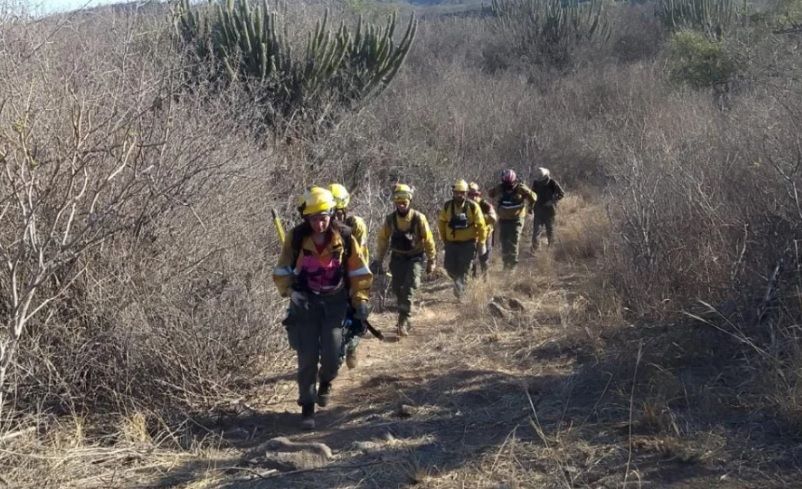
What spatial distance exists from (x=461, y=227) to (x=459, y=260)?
17.4 inches

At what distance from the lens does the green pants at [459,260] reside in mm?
8953

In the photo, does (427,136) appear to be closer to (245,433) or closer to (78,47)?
(78,47)

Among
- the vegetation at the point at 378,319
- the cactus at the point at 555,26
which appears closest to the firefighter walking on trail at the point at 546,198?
the vegetation at the point at 378,319

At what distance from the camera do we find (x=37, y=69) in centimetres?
626

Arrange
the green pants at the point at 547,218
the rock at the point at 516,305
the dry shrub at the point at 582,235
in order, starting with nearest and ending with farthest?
1. the rock at the point at 516,305
2. the dry shrub at the point at 582,235
3. the green pants at the point at 547,218

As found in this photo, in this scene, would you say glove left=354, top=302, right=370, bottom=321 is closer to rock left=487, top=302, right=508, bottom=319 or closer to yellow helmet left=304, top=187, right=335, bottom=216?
yellow helmet left=304, top=187, right=335, bottom=216

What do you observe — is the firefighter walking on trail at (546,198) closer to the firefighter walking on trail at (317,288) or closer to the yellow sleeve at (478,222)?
the yellow sleeve at (478,222)

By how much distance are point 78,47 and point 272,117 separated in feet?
12.3

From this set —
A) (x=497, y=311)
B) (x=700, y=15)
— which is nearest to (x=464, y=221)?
(x=497, y=311)

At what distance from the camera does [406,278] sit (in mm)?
7840

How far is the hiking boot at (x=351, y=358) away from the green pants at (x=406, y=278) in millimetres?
1144

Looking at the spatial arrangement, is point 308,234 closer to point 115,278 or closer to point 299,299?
point 299,299

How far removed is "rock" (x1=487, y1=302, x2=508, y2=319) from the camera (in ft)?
26.0

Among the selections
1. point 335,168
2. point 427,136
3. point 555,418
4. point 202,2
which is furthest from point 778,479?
point 427,136
